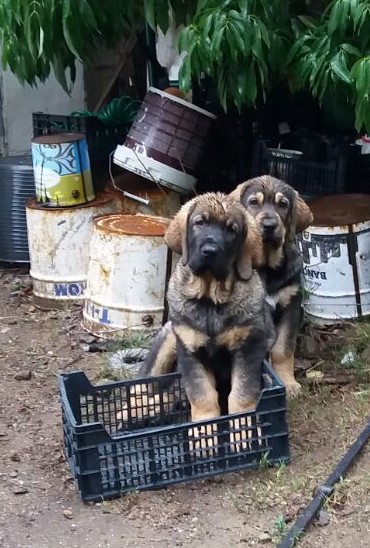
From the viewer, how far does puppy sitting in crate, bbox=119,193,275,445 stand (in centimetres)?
419

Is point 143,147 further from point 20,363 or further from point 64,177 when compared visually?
point 20,363

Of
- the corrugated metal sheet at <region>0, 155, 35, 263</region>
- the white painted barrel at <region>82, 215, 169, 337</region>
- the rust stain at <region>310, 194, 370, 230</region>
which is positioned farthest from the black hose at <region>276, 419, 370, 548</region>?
the corrugated metal sheet at <region>0, 155, 35, 263</region>

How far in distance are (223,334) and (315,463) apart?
0.69 m

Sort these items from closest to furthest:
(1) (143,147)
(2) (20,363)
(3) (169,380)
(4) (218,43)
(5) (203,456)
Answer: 1. (5) (203,456)
2. (3) (169,380)
3. (4) (218,43)
4. (2) (20,363)
5. (1) (143,147)

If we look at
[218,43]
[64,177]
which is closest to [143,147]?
[64,177]

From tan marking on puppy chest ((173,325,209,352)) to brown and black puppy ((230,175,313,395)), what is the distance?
763 mm

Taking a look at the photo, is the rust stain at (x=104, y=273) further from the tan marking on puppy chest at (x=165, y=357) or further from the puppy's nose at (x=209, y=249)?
the puppy's nose at (x=209, y=249)

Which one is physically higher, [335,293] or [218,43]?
[218,43]

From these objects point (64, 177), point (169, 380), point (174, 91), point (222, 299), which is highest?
point (174, 91)

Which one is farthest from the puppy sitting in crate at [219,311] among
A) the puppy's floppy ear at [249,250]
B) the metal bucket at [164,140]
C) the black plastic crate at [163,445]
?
the metal bucket at [164,140]

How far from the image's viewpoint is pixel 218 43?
16.2 ft

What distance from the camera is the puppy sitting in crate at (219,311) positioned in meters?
4.19

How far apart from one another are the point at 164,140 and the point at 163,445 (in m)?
2.84

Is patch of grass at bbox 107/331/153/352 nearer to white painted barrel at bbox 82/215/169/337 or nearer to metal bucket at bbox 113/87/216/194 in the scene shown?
white painted barrel at bbox 82/215/169/337
